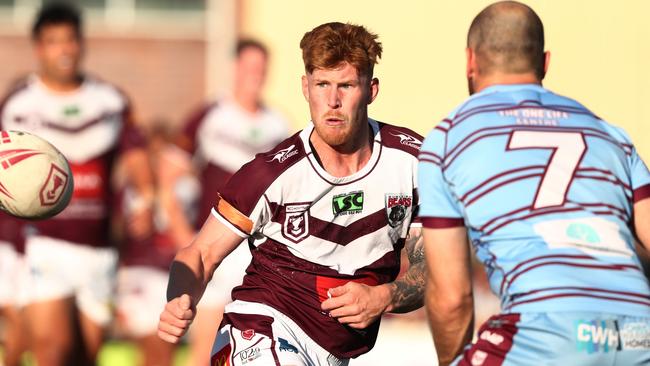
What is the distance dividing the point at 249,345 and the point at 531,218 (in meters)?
1.87

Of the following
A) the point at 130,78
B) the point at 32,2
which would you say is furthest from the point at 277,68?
the point at 32,2

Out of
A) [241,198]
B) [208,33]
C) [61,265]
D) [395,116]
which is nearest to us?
[241,198]

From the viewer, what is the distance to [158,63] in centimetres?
2400

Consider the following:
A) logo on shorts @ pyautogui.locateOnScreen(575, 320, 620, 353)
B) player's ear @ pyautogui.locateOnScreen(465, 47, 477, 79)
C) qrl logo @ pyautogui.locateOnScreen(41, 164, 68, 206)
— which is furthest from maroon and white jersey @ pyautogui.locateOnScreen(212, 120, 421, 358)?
logo on shorts @ pyautogui.locateOnScreen(575, 320, 620, 353)

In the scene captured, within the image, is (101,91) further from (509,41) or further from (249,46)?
(509,41)

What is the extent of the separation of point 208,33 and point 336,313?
18031 mm

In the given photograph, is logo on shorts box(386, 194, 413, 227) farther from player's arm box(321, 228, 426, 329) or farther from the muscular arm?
player's arm box(321, 228, 426, 329)

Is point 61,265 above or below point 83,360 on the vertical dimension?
above

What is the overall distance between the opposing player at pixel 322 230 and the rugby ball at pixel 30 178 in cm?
94

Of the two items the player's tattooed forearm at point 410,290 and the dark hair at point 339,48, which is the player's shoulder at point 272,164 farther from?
the player's tattooed forearm at point 410,290

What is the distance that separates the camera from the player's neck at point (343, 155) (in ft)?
19.9

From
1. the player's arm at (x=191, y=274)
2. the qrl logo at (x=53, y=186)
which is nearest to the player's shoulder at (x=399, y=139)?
the player's arm at (x=191, y=274)

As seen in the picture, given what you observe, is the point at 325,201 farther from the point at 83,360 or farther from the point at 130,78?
the point at 130,78

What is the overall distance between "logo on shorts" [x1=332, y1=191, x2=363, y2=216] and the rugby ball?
147cm
